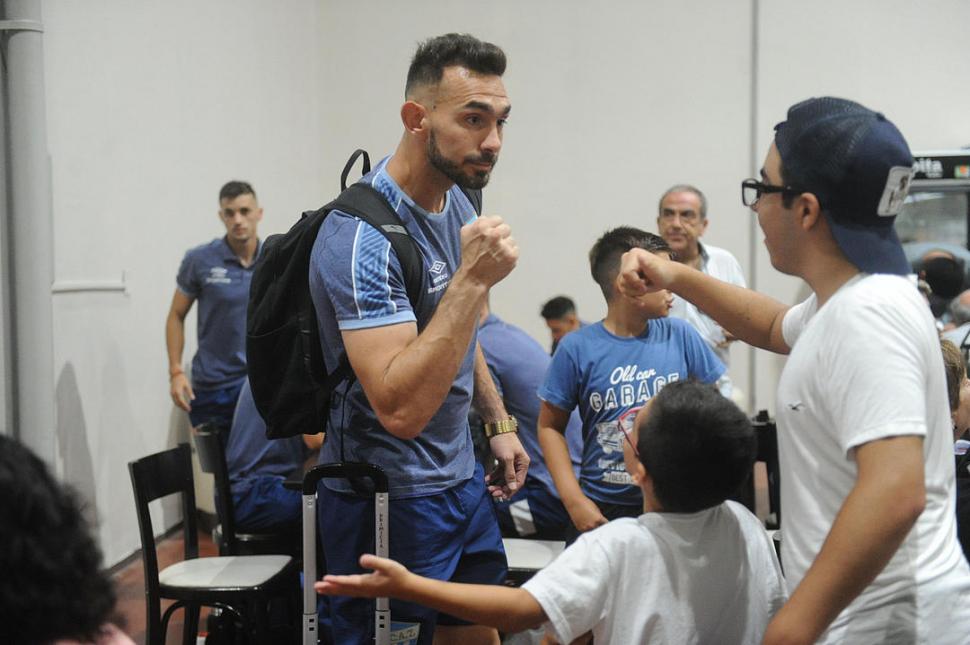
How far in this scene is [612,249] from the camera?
9.70 feet

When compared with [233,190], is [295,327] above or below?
below

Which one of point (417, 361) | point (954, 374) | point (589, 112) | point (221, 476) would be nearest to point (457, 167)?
point (417, 361)

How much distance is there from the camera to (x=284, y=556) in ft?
10.3

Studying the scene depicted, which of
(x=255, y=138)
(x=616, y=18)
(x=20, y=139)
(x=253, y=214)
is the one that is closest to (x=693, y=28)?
(x=616, y=18)

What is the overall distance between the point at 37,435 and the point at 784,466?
3154 mm

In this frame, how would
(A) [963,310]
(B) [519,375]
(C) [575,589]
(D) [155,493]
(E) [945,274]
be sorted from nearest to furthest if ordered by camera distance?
(C) [575,589] → (D) [155,493] → (B) [519,375] → (A) [963,310] → (E) [945,274]

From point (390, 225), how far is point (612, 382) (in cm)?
115

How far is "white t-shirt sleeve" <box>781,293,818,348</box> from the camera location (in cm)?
156

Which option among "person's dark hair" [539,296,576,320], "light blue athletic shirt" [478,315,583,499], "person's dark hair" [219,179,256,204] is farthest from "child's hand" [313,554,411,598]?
"person's dark hair" [539,296,576,320]

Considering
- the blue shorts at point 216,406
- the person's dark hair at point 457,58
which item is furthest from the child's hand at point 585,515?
the blue shorts at point 216,406

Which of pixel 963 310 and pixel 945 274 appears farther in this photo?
pixel 945 274

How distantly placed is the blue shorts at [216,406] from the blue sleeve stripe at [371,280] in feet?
11.6

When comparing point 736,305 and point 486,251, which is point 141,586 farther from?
point 736,305

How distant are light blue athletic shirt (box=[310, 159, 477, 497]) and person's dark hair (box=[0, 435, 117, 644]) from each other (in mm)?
735
